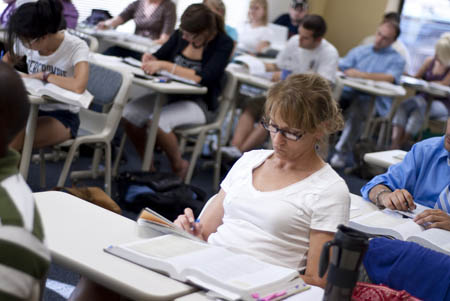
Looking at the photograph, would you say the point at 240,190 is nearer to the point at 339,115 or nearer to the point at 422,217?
the point at 339,115

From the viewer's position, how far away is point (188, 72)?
4105 mm

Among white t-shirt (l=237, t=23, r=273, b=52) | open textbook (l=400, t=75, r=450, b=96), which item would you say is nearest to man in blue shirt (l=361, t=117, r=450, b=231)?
open textbook (l=400, t=75, r=450, b=96)

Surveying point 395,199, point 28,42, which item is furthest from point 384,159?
point 28,42

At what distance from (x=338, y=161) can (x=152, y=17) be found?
2165 mm

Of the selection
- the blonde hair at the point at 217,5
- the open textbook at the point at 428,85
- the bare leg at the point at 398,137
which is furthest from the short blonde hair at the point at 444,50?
the blonde hair at the point at 217,5

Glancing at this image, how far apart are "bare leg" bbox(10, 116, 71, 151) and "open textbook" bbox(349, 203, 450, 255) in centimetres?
168

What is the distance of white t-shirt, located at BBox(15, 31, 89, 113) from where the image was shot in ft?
10.4

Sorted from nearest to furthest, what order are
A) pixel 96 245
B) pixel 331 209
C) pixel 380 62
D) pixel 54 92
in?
pixel 96 245
pixel 331 209
pixel 54 92
pixel 380 62

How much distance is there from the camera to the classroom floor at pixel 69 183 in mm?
2576

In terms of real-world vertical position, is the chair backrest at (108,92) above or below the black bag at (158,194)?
above

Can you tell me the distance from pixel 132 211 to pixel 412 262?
A: 224 cm

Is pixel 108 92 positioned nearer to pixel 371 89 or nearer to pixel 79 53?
pixel 79 53

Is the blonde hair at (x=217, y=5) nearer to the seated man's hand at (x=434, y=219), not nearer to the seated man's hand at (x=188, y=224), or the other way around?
the seated man's hand at (x=434, y=219)

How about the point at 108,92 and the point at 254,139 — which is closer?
the point at 108,92
